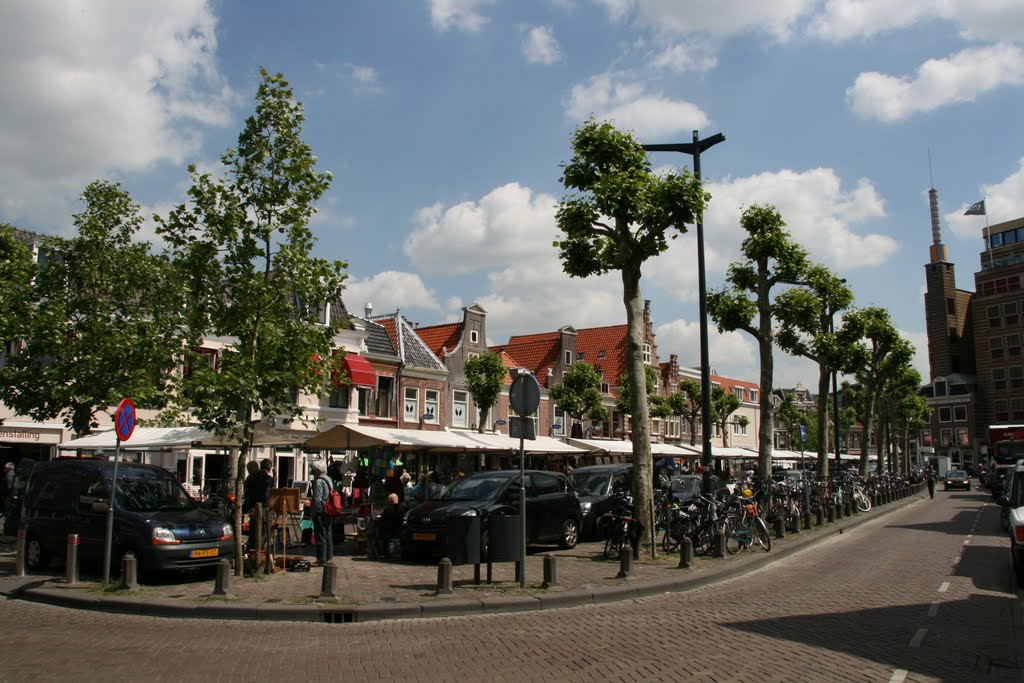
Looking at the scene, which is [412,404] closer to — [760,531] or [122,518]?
[760,531]

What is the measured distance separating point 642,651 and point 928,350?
10620cm

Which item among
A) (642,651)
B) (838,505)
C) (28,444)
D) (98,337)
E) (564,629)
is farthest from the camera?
(28,444)

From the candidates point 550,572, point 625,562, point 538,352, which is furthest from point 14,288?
point 538,352

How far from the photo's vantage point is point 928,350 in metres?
100

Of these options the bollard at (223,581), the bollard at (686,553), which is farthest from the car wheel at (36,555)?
the bollard at (686,553)

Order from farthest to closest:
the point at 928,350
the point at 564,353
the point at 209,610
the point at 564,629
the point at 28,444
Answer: the point at 928,350 → the point at 564,353 → the point at 28,444 → the point at 209,610 → the point at 564,629

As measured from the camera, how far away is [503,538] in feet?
35.0

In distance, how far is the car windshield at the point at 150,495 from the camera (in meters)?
12.2

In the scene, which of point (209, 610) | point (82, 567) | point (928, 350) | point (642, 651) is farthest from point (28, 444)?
point (928, 350)

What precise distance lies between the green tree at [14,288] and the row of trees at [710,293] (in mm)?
13786

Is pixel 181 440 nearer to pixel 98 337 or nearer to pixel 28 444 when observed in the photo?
pixel 98 337

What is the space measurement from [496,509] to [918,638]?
286 inches

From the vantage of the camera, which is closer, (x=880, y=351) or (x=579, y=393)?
(x=880, y=351)

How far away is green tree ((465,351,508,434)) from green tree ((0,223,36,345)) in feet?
73.9
